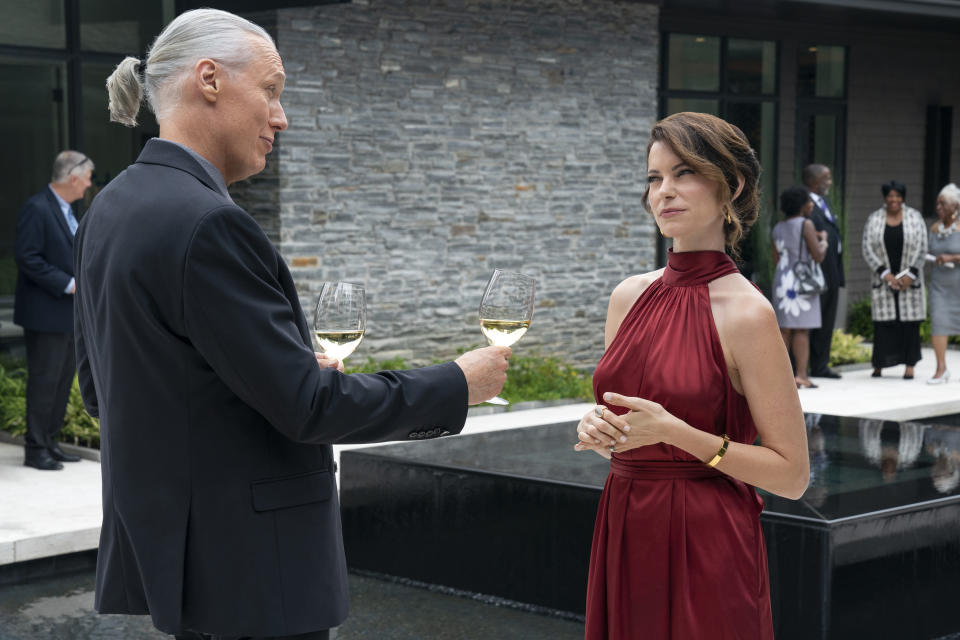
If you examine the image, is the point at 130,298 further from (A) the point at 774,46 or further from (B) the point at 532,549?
(A) the point at 774,46

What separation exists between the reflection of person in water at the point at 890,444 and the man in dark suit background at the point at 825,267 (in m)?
5.75

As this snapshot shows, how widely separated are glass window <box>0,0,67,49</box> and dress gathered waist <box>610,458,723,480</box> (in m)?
9.16

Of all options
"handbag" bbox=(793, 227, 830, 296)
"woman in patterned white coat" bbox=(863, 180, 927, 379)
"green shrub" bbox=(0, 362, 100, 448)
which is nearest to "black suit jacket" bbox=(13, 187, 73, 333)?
"green shrub" bbox=(0, 362, 100, 448)

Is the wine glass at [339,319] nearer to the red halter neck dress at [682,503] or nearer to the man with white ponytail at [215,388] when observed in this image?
the man with white ponytail at [215,388]

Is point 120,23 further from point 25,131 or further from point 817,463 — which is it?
point 817,463

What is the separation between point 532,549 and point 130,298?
3.74m

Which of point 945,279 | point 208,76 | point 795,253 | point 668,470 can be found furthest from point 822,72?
point 208,76

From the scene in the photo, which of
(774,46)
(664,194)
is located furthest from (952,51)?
(664,194)

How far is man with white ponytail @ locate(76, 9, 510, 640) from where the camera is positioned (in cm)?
240

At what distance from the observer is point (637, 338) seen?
10.6 feet

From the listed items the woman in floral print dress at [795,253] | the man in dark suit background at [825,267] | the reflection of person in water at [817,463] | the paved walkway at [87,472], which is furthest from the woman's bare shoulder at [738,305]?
the man in dark suit background at [825,267]

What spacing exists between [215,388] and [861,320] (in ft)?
53.9

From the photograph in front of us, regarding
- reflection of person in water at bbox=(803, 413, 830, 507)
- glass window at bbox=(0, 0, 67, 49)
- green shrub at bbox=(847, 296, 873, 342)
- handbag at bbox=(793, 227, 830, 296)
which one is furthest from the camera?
Result: green shrub at bbox=(847, 296, 873, 342)

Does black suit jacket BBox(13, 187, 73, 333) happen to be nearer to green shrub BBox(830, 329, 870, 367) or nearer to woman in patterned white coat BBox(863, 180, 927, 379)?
woman in patterned white coat BBox(863, 180, 927, 379)
